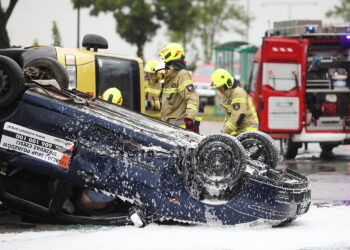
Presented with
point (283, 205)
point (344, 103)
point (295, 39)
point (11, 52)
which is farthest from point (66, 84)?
point (344, 103)

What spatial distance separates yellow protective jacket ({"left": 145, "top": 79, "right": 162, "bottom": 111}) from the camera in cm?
1255

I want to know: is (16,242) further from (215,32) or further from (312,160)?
(215,32)

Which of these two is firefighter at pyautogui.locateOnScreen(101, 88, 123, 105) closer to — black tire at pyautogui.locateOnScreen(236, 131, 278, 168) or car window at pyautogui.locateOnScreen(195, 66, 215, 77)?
black tire at pyautogui.locateOnScreen(236, 131, 278, 168)

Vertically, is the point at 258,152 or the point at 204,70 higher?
the point at 258,152

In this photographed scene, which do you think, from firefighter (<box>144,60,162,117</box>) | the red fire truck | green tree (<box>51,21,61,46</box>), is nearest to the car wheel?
firefighter (<box>144,60,162,117</box>)

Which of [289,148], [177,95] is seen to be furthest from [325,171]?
[177,95]

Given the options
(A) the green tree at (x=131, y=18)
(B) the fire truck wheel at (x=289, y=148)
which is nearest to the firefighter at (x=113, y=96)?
(B) the fire truck wheel at (x=289, y=148)

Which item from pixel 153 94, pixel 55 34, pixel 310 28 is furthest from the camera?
pixel 55 34

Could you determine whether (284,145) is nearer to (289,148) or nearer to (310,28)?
(289,148)

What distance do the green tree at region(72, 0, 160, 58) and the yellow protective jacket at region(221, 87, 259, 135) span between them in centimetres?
2411

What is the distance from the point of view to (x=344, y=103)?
51.4ft

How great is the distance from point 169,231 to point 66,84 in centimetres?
204

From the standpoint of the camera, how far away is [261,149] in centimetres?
731

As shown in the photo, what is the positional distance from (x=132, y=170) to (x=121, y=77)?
368 centimetres
